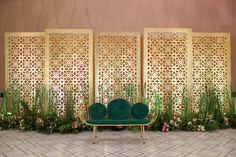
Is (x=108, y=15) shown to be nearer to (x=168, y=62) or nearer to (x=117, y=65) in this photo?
(x=117, y=65)

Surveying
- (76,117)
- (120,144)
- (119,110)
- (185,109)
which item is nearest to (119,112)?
(119,110)

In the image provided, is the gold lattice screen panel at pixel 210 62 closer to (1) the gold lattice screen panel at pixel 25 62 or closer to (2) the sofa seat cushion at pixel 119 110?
(2) the sofa seat cushion at pixel 119 110

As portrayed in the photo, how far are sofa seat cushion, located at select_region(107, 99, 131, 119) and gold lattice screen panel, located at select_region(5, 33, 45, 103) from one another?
194 centimetres

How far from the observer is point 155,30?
5195mm

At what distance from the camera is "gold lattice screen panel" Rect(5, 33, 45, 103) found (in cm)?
532

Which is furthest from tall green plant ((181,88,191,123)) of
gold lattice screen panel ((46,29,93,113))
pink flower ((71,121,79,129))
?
pink flower ((71,121,79,129))

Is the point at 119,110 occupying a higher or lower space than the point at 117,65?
lower

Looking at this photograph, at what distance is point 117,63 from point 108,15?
135 centimetres

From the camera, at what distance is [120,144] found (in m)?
4.01

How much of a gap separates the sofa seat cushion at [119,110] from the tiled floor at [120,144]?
0.44m

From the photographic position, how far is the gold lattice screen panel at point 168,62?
5.23 m

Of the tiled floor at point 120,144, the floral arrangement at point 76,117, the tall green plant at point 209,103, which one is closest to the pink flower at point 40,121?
the floral arrangement at point 76,117

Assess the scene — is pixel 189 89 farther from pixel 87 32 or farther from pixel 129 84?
pixel 87 32

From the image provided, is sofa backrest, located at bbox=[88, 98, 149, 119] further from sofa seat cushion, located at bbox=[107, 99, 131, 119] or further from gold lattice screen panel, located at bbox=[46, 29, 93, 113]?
gold lattice screen panel, located at bbox=[46, 29, 93, 113]
